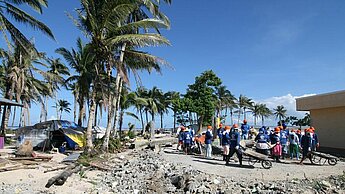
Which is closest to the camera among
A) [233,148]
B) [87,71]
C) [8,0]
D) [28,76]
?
[233,148]

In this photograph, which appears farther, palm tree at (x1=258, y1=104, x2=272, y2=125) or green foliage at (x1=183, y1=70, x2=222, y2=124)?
palm tree at (x1=258, y1=104, x2=272, y2=125)

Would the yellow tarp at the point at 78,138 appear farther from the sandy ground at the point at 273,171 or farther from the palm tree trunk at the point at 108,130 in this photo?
the sandy ground at the point at 273,171

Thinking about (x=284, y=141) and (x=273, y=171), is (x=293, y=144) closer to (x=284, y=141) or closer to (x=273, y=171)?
(x=284, y=141)

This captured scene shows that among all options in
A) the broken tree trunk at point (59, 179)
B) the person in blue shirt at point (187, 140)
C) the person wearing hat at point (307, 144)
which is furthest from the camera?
the person in blue shirt at point (187, 140)

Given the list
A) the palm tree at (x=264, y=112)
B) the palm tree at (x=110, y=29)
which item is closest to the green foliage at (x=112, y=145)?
the palm tree at (x=110, y=29)

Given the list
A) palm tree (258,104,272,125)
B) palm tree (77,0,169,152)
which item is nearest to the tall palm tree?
palm tree (77,0,169,152)

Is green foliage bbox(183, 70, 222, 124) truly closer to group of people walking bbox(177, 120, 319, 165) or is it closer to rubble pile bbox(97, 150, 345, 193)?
group of people walking bbox(177, 120, 319, 165)

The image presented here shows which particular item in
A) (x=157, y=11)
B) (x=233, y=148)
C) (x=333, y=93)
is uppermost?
(x=157, y=11)

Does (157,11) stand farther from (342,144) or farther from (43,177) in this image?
(342,144)

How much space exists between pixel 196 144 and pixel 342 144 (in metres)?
8.95

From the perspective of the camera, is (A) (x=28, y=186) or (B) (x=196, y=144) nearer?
(A) (x=28, y=186)

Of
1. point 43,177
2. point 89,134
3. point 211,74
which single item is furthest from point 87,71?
point 211,74

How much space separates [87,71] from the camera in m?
21.2

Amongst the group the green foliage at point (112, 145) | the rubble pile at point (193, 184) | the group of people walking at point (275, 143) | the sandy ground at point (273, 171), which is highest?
the group of people walking at point (275, 143)
